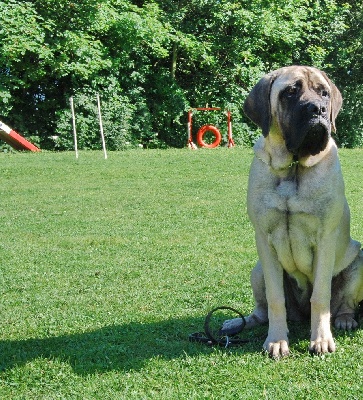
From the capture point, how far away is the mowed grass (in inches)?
138

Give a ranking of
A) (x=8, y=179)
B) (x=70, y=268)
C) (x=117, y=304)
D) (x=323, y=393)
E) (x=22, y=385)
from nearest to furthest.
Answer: (x=323, y=393), (x=22, y=385), (x=117, y=304), (x=70, y=268), (x=8, y=179)

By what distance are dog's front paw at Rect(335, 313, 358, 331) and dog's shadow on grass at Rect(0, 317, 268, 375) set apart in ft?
1.85

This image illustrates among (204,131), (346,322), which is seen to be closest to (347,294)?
(346,322)

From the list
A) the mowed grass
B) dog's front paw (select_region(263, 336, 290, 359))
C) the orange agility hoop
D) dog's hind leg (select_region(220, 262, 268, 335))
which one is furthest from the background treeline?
dog's front paw (select_region(263, 336, 290, 359))

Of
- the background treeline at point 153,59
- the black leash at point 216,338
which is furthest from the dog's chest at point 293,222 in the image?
the background treeline at point 153,59

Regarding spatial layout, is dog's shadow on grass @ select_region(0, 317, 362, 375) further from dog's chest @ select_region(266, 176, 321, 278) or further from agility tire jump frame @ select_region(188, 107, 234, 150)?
agility tire jump frame @ select_region(188, 107, 234, 150)

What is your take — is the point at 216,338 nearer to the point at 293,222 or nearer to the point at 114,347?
the point at 114,347

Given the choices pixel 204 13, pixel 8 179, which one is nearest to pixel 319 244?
pixel 8 179

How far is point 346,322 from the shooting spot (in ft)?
13.8

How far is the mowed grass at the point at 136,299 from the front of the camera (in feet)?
11.5

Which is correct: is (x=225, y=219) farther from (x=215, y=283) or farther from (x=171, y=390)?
(x=171, y=390)

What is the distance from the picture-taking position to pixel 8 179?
1402cm

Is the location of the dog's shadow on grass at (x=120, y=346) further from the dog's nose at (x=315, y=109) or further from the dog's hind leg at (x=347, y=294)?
the dog's nose at (x=315, y=109)

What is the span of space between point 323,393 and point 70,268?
382cm
